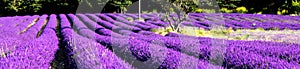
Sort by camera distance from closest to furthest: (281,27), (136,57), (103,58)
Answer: (103,58)
(136,57)
(281,27)

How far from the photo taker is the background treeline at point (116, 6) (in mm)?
40406

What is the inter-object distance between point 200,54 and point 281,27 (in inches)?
628

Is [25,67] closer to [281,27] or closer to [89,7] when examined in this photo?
[281,27]

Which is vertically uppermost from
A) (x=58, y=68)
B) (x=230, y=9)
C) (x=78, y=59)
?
(x=78, y=59)

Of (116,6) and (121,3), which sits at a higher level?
(121,3)

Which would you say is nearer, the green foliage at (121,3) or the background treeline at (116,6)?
the background treeline at (116,6)

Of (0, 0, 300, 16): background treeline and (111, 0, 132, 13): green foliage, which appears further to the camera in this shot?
(111, 0, 132, 13): green foliage

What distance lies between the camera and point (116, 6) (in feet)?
141

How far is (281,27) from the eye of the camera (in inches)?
938

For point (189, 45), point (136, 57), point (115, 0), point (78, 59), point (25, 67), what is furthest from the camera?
point (115, 0)

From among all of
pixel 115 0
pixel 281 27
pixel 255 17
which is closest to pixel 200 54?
pixel 281 27

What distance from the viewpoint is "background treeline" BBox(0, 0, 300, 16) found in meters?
40.4

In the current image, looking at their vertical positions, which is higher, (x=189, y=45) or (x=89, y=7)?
(x=189, y=45)

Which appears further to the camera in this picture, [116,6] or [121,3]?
[116,6]
